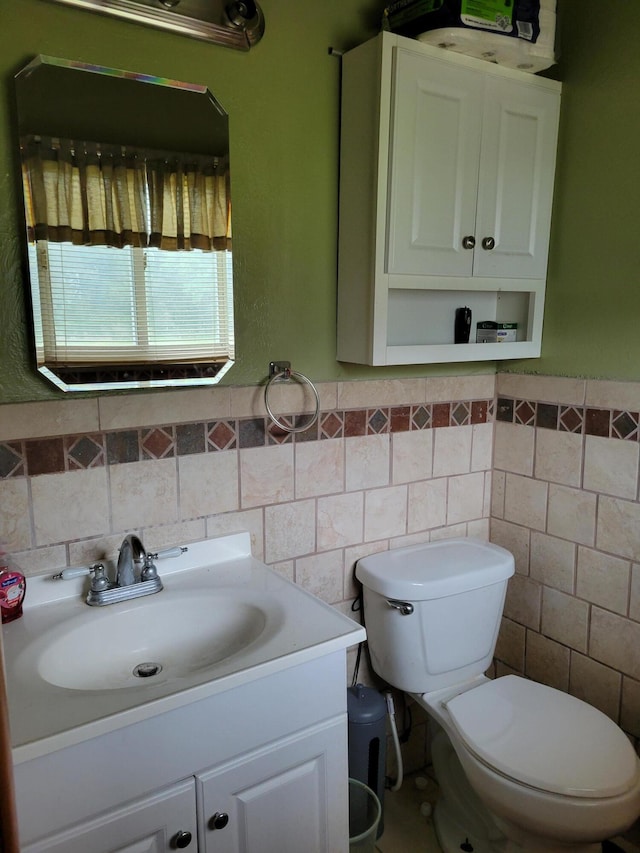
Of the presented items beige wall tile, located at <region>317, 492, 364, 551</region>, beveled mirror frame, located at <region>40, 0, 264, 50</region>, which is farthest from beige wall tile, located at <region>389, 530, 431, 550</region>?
beveled mirror frame, located at <region>40, 0, 264, 50</region>

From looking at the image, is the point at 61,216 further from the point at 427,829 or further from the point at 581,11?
the point at 427,829

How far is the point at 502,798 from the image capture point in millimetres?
1406

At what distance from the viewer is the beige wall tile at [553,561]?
183cm

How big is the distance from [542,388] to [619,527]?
445mm

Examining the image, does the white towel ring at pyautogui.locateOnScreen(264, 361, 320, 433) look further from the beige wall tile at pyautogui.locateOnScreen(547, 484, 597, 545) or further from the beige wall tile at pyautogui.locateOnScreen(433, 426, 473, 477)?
the beige wall tile at pyautogui.locateOnScreen(547, 484, 597, 545)

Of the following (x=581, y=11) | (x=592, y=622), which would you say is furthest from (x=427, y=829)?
(x=581, y=11)

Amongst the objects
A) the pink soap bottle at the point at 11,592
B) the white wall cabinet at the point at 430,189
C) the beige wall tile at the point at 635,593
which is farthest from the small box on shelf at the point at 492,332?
the pink soap bottle at the point at 11,592

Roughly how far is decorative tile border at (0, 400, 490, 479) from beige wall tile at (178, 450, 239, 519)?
0.02 metres

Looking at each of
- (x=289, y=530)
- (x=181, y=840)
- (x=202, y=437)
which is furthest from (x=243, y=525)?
(x=181, y=840)

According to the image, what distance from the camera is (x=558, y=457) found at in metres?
1.83

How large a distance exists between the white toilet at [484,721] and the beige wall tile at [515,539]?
129 millimetres

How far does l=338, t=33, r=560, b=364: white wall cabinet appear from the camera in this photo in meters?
1.47

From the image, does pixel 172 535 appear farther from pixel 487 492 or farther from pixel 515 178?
pixel 515 178

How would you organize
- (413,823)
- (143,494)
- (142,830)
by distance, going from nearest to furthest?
1. (142,830)
2. (143,494)
3. (413,823)
